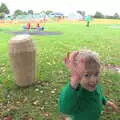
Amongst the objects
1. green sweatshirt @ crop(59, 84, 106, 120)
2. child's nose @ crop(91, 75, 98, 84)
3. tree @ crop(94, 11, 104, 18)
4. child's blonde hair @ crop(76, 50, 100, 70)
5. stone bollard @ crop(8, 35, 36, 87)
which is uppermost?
child's blonde hair @ crop(76, 50, 100, 70)

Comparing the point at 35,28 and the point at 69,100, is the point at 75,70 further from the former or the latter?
the point at 35,28

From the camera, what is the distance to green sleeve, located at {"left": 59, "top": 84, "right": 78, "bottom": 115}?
2549mm

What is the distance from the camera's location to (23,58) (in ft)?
21.5

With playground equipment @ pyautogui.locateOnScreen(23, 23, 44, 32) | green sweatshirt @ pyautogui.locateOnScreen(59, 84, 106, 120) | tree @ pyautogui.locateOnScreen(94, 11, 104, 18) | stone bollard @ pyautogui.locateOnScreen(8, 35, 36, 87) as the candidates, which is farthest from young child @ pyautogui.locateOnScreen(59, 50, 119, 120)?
tree @ pyautogui.locateOnScreen(94, 11, 104, 18)

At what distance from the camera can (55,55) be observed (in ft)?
35.4

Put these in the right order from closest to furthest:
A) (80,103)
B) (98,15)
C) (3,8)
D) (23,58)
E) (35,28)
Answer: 1. (80,103)
2. (23,58)
3. (35,28)
4. (98,15)
5. (3,8)

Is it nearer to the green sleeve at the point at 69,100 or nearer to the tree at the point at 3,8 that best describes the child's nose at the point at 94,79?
the green sleeve at the point at 69,100

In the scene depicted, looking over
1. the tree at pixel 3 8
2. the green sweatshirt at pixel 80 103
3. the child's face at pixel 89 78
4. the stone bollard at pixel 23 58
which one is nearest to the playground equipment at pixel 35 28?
the stone bollard at pixel 23 58

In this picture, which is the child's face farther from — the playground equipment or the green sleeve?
the playground equipment

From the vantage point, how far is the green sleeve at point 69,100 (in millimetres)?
2549

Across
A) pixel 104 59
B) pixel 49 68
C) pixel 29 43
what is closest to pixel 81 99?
pixel 29 43

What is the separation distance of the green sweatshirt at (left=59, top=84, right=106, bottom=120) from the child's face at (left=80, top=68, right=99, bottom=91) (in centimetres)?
5

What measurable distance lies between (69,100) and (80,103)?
0.48 feet

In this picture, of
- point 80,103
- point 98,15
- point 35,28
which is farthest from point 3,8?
point 80,103
